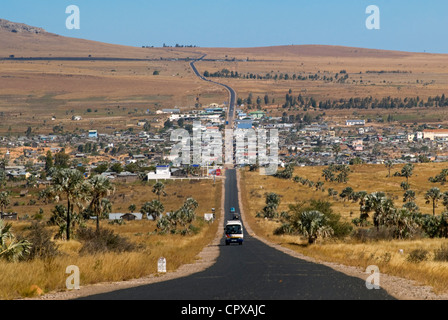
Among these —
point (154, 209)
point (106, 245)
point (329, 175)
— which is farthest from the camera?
point (329, 175)

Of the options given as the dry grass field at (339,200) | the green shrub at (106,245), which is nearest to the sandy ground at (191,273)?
the dry grass field at (339,200)

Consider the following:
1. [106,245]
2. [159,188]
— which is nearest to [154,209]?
[159,188]

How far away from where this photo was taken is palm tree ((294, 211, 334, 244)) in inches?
1852

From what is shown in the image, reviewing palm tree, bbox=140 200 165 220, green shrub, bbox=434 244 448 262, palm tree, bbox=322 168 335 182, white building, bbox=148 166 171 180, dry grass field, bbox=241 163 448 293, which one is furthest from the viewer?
white building, bbox=148 166 171 180

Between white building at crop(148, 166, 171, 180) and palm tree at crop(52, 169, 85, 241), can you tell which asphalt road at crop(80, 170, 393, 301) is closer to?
palm tree at crop(52, 169, 85, 241)

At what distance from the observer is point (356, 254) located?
112ft

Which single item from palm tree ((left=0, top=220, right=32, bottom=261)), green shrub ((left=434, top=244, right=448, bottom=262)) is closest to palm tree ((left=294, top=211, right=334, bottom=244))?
green shrub ((left=434, top=244, right=448, bottom=262))

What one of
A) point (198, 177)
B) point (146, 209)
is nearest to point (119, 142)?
point (198, 177)

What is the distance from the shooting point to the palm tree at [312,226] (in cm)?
4703

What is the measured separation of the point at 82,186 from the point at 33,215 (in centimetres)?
3828

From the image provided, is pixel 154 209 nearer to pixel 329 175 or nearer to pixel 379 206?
pixel 379 206

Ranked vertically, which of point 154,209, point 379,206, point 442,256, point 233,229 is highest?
point 442,256

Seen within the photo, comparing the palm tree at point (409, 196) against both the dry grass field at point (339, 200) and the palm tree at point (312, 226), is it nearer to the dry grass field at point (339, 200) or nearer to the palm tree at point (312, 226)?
the dry grass field at point (339, 200)

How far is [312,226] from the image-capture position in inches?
1844
